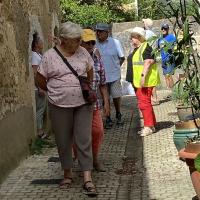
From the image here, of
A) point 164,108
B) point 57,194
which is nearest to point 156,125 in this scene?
point 164,108

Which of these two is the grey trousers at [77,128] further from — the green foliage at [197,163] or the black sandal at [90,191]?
the green foliage at [197,163]

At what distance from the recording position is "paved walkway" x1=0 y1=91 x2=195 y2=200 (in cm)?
570

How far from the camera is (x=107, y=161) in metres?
7.17

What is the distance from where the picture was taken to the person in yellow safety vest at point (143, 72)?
8539mm

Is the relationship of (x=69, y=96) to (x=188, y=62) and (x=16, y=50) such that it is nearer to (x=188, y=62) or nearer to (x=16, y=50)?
(x=188, y=62)

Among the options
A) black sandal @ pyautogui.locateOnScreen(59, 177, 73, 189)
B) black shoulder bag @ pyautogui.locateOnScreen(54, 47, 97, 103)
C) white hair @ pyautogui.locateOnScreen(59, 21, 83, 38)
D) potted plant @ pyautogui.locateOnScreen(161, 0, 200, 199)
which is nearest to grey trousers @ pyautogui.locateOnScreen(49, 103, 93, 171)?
black shoulder bag @ pyautogui.locateOnScreen(54, 47, 97, 103)

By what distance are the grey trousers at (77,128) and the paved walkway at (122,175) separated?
0.36m

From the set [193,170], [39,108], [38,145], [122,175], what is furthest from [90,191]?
[39,108]

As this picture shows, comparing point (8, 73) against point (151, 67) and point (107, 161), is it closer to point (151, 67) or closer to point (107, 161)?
point (107, 161)

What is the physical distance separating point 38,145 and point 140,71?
1.93 m

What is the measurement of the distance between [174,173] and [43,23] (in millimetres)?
3874

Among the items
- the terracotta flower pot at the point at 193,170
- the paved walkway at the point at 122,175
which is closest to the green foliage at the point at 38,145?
the paved walkway at the point at 122,175

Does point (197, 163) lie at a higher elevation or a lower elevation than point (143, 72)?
lower

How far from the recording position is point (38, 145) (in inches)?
309
